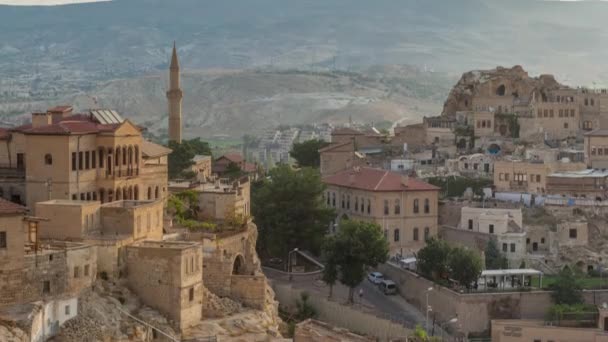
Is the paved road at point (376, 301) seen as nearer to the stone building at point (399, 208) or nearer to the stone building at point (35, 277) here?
the stone building at point (399, 208)

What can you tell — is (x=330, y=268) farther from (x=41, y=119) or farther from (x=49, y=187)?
(x=49, y=187)

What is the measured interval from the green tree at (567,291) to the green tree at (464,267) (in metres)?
3.39

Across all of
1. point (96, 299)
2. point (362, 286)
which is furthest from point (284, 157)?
point (96, 299)

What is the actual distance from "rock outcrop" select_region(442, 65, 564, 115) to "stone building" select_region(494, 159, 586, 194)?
14996 millimetres

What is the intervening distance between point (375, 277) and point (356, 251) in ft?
15.8

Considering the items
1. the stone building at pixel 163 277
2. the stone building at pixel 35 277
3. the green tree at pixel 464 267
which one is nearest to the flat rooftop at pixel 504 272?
the green tree at pixel 464 267

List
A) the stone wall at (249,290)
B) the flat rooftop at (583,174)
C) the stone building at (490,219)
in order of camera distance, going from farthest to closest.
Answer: the flat rooftop at (583,174) → the stone building at (490,219) → the stone wall at (249,290)

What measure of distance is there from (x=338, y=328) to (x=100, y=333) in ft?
44.7

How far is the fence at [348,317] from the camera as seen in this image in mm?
53938

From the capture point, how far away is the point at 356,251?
5791 centimetres

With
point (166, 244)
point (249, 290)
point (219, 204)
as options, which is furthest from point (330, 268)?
point (166, 244)

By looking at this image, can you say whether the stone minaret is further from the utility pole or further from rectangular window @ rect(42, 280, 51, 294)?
rectangular window @ rect(42, 280, 51, 294)

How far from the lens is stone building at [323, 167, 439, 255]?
2635 inches

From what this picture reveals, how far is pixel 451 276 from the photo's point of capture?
58281 millimetres
